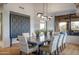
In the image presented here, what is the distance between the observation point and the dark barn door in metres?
2.54

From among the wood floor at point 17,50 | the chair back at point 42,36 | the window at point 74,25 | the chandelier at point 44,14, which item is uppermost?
the chandelier at point 44,14

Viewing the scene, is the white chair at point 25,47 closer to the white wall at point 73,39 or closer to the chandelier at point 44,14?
the chandelier at point 44,14

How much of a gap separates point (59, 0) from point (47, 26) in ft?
2.11

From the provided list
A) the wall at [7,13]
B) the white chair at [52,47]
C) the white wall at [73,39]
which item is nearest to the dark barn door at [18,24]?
the wall at [7,13]

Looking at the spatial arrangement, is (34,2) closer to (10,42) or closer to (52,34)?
(52,34)

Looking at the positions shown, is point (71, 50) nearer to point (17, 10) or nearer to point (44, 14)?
point (44, 14)

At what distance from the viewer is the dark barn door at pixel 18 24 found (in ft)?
8.32

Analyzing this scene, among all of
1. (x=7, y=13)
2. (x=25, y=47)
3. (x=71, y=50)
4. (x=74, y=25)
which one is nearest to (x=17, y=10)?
(x=7, y=13)

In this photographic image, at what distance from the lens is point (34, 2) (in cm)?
245

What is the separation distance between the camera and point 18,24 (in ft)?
8.54

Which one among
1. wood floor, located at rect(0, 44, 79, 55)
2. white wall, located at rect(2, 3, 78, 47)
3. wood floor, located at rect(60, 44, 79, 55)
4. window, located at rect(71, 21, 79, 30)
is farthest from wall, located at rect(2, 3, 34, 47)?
wood floor, located at rect(60, 44, 79, 55)

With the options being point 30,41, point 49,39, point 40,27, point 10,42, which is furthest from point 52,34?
point 10,42

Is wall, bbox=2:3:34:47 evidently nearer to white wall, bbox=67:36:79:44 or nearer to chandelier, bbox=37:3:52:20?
chandelier, bbox=37:3:52:20

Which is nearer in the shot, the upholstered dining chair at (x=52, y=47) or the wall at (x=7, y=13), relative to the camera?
the wall at (x=7, y=13)
